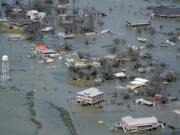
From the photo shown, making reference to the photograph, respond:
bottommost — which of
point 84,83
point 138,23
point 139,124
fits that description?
point 139,124

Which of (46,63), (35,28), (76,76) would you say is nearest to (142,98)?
(76,76)

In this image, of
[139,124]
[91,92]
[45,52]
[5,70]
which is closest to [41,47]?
[45,52]

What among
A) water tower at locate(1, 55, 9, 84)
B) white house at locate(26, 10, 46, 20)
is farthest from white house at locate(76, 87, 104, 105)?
white house at locate(26, 10, 46, 20)

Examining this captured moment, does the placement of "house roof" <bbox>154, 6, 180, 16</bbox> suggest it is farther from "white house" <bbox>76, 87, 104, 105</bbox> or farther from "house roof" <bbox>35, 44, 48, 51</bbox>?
"white house" <bbox>76, 87, 104, 105</bbox>

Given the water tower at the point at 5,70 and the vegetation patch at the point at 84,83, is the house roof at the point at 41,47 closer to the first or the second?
the water tower at the point at 5,70

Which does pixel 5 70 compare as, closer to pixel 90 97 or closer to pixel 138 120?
pixel 90 97
